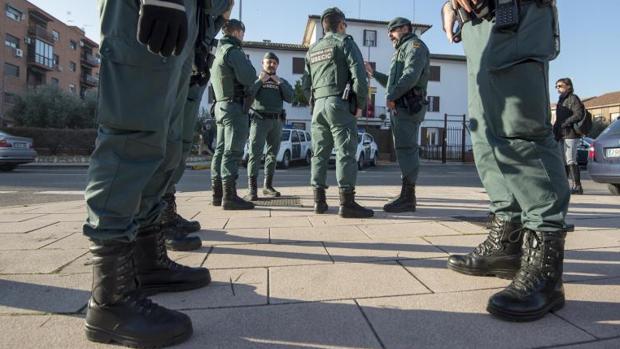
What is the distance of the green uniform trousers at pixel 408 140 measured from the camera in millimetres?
4902

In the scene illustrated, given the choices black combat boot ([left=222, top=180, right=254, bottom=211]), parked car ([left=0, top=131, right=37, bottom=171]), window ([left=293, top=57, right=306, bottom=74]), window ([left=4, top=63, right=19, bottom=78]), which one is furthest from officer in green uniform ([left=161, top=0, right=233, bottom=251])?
window ([left=4, top=63, right=19, bottom=78])

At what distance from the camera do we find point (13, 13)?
138 ft

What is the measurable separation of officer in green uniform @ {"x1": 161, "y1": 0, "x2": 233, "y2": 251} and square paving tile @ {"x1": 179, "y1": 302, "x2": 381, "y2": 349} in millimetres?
821

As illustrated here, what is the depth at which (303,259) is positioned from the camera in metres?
2.71

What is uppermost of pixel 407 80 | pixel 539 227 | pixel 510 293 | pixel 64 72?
pixel 64 72

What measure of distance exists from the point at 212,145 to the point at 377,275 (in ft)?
11.4

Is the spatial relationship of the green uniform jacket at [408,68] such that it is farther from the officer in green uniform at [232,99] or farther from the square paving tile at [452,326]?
the square paving tile at [452,326]

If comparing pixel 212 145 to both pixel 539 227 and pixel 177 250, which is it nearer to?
pixel 177 250

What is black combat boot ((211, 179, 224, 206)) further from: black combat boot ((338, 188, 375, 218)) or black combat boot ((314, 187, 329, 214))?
black combat boot ((338, 188, 375, 218))

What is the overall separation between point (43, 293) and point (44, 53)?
5471 cm

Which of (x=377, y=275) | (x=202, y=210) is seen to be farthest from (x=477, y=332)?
(x=202, y=210)

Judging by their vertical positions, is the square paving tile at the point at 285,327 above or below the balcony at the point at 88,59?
below

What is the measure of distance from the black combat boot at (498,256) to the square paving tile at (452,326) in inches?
15.1

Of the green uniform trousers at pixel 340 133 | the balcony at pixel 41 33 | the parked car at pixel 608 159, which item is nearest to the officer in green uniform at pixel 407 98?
the green uniform trousers at pixel 340 133
